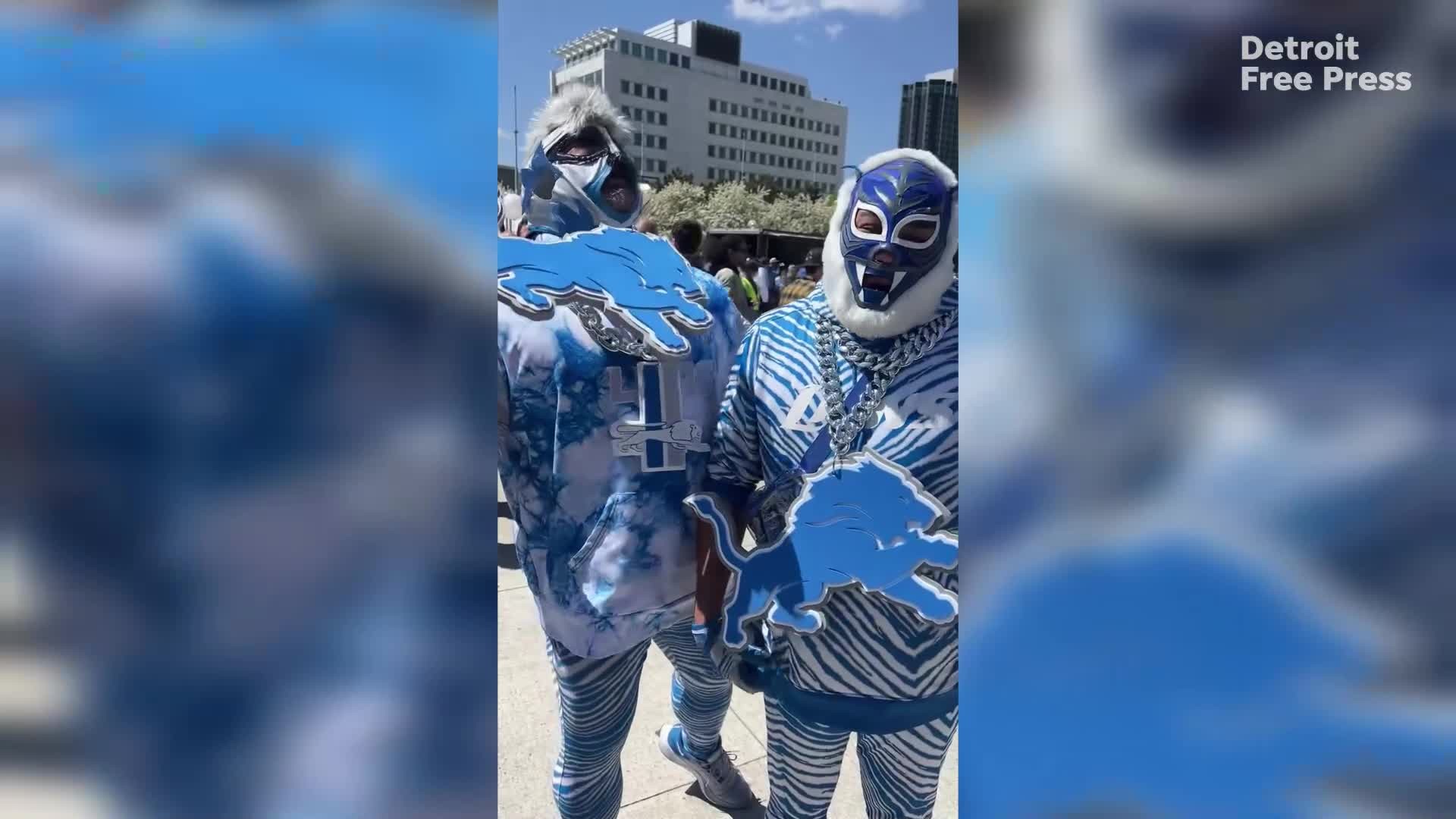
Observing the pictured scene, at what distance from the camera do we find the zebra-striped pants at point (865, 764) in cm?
147

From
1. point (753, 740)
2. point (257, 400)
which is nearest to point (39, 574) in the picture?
point (257, 400)

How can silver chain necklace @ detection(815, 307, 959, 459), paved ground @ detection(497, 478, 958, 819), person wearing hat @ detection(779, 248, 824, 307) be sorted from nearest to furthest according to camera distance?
silver chain necklace @ detection(815, 307, 959, 459) → paved ground @ detection(497, 478, 958, 819) → person wearing hat @ detection(779, 248, 824, 307)

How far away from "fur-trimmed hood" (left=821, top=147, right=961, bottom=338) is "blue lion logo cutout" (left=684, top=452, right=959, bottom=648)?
0.75 ft

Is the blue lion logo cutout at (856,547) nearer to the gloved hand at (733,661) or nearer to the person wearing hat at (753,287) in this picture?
the gloved hand at (733,661)

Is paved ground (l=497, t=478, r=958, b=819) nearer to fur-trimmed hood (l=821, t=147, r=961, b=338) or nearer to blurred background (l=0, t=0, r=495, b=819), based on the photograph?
fur-trimmed hood (l=821, t=147, r=961, b=338)

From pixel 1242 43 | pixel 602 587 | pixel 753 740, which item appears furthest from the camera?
pixel 753 740

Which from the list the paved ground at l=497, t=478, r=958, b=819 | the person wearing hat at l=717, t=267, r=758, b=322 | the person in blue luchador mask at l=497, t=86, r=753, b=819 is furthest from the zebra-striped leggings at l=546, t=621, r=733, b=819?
the person wearing hat at l=717, t=267, r=758, b=322

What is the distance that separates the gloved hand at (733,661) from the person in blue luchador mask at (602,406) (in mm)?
110

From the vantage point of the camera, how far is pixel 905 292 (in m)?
1.30

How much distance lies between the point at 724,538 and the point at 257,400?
3.15 feet

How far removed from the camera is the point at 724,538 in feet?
4.54

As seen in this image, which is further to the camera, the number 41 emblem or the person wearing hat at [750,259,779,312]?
the person wearing hat at [750,259,779,312]

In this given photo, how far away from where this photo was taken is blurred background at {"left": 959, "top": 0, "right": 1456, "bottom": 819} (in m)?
0.60

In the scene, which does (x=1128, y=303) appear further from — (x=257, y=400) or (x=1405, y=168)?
(x=257, y=400)
